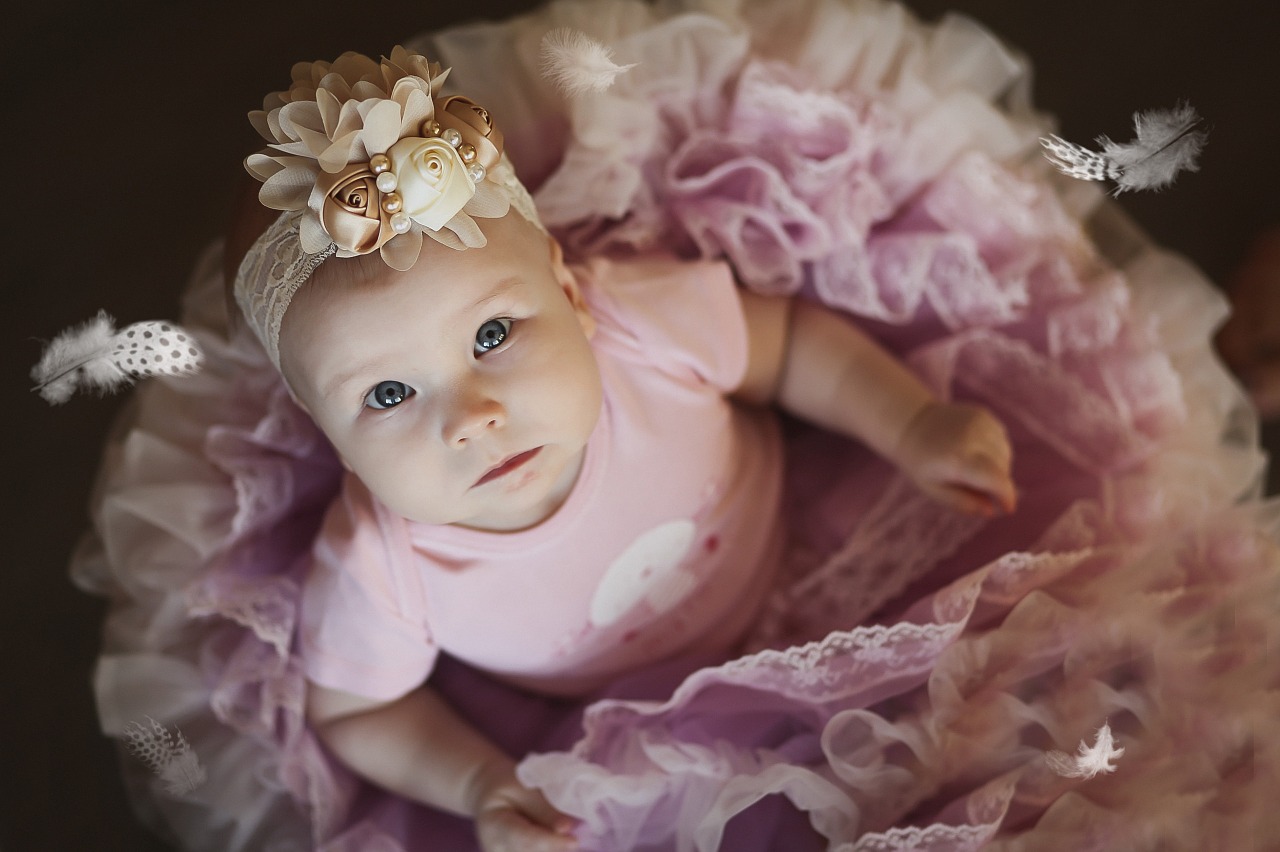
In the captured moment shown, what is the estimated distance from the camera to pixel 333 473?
0.91 m

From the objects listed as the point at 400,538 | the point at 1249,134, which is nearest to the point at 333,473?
the point at 400,538

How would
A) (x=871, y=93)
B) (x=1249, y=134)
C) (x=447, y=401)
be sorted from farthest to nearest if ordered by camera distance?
1. (x=1249, y=134)
2. (x=871, y=93)
3. (x=447, y=401)

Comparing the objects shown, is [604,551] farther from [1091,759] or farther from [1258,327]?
[1258,327]

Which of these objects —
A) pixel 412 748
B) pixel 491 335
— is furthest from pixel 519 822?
pixel 491 335

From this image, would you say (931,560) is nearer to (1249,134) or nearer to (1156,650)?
(1156,650)

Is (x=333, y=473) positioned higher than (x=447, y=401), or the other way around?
(x=447, y=401)

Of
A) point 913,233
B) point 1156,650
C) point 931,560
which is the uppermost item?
point 913,233

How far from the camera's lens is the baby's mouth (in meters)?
0.69

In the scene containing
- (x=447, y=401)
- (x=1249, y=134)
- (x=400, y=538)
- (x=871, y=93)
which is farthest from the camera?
(x=1249, y=134)

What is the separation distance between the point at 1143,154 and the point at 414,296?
479mm

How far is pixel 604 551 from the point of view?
2.71ft

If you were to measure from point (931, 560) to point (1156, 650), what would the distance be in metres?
0.22

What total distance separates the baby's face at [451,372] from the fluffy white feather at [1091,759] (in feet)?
1.25

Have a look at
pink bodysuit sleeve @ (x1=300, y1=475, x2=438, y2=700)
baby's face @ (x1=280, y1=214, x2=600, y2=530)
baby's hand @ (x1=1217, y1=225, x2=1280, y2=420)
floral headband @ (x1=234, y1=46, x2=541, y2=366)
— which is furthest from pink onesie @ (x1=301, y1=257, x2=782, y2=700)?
baby's hand @ (x1=1217, y1=225, x2=1280, y2=420)
